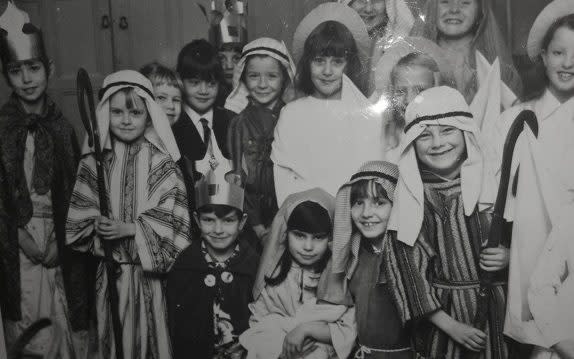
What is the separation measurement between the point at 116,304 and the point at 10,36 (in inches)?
45.2

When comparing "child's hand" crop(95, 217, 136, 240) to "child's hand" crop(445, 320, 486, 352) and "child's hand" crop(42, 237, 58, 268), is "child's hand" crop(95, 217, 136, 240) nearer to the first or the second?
"child's hand" crop(42, 237, 58, 268)

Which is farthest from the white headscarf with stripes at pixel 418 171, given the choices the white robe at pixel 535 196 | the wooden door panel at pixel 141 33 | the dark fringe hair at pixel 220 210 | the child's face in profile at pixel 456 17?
the wooden door panel at pixel 141 33

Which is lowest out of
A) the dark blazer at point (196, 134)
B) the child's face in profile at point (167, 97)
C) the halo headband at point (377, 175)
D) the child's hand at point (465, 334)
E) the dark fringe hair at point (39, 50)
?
the child's hand at point (465, 334)

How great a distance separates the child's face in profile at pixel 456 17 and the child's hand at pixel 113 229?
4.71 ft

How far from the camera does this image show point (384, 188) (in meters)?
2.34

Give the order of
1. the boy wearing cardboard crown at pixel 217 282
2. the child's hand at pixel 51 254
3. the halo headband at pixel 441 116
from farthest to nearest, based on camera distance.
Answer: the child's hand at pixel 51 254, the boy wearing cardboard crown at pixel 217 282, the halo headband at pixel 441 116

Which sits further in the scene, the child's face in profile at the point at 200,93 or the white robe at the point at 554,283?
the child's face in profile at the point at 200,93

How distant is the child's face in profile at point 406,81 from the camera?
2340 millimetres

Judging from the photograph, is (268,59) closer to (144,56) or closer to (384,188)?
(144,56)

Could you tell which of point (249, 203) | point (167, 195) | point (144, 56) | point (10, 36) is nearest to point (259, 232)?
point (249, 203)

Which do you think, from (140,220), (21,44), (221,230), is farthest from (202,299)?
(21,44)

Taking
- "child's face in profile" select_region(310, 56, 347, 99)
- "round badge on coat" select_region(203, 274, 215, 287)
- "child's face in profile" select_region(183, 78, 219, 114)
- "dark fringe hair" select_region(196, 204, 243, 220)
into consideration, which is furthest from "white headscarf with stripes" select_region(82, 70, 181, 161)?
"child's face in profile" select_region(310, 56, 347, 99)

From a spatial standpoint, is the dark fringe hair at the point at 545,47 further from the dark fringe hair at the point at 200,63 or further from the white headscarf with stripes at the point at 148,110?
the white headscarf with stripes at the point at 148,110

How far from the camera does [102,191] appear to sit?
2434 mm
